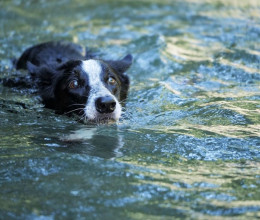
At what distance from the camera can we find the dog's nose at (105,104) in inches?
202

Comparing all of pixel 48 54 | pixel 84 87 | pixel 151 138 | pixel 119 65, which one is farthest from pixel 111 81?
pixel 48 54

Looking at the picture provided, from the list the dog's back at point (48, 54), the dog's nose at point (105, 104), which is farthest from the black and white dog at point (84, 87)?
the dog's back at point (48, 54)

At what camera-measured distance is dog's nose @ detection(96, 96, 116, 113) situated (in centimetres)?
513

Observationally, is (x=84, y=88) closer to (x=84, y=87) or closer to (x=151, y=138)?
(x=84, y=87)

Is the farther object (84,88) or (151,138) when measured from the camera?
(84,88)

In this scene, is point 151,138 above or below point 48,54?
below

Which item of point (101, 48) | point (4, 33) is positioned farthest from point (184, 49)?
point (4, 33)

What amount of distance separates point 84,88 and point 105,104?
519 millimetres

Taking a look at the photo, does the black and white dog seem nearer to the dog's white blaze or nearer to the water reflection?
the dog's white blaze

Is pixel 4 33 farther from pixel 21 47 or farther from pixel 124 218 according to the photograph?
pixel 124 218

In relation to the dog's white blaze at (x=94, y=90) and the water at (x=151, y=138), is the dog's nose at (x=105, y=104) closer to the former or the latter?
the dog's white blaze at (x=94, y=90)

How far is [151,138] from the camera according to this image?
4.86 metres

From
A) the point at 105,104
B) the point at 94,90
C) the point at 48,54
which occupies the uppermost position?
the point at 48,54

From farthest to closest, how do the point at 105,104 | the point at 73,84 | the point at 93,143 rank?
the point at 73,84 → the point at 105,104 → the point at 93,143
